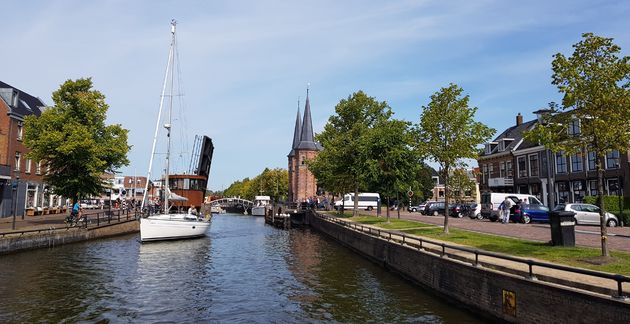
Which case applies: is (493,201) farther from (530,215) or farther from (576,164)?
(576,164)

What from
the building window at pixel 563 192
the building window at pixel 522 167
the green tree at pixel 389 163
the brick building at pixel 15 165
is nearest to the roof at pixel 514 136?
the building window at pixel 522 167

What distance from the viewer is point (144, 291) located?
1709 centimetres

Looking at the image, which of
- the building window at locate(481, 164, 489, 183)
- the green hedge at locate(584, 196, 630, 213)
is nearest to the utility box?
the green hedge at locate(584, 196, 630, 213)

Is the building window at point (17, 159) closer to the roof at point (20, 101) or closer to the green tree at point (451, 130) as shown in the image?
the roof at point (20, 101)

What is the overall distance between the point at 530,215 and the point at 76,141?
36.2 meters

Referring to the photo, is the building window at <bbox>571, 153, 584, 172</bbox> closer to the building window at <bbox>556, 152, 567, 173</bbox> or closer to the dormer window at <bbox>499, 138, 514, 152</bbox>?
the building window at <bbox>556, 152, 567, 173</bbox>

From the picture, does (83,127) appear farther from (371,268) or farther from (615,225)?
(615,225)

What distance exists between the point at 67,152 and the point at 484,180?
53.7m

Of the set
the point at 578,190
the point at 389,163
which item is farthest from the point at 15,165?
the point at 578,190

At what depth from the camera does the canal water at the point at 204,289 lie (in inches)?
533

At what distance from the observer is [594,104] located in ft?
44.4

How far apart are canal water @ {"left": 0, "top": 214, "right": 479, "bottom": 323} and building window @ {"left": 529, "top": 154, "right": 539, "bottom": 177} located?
34269 mm

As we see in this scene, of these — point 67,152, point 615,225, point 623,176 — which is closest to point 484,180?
point 623,176

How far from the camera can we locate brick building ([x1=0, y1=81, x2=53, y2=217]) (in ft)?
133
